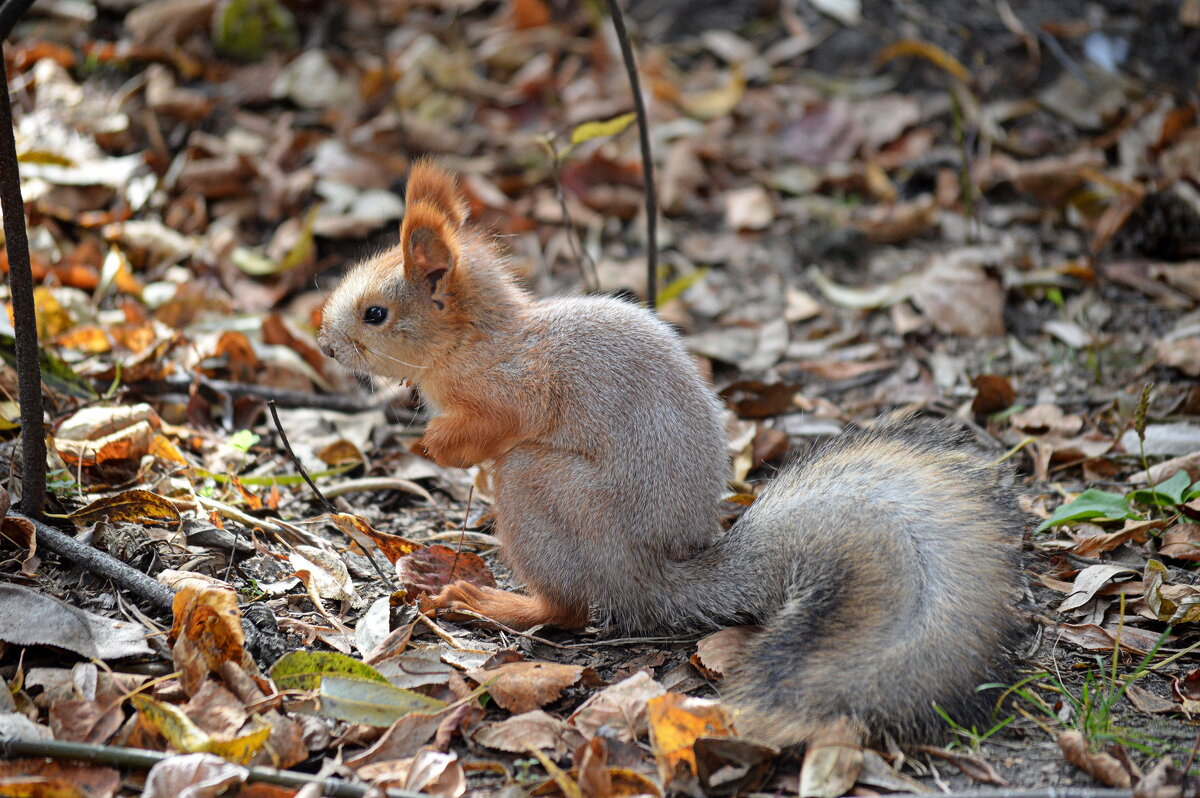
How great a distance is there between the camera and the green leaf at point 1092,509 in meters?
2.93

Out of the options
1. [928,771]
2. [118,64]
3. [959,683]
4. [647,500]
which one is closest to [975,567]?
[959,683]

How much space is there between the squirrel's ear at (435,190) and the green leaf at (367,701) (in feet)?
4.44

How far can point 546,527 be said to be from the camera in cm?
268

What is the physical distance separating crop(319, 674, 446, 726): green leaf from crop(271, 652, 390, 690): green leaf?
21 millimetres

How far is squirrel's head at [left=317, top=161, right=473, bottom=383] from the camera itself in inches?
116

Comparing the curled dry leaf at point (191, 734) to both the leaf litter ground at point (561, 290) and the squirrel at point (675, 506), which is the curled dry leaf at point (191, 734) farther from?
the squirrel at point (675, 506)

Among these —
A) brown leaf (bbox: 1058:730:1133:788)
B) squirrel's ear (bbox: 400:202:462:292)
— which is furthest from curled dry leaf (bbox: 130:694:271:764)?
brown leaf (bbox: 1058:730:1133:788)

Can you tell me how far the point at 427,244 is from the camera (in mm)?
2926

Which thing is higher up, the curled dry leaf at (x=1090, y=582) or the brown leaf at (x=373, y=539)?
the brown leaf at (x=373, y=539)

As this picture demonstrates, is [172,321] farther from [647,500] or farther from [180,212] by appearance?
[647,500]

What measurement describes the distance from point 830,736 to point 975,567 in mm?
537

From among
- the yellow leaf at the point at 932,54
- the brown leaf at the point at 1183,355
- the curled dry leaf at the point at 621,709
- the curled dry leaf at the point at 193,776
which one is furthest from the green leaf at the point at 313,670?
the yellow leaf at the point at 932,54

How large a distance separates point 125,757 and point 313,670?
1.42ft

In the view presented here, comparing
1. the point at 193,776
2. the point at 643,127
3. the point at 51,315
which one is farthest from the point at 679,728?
the point at 51,315
